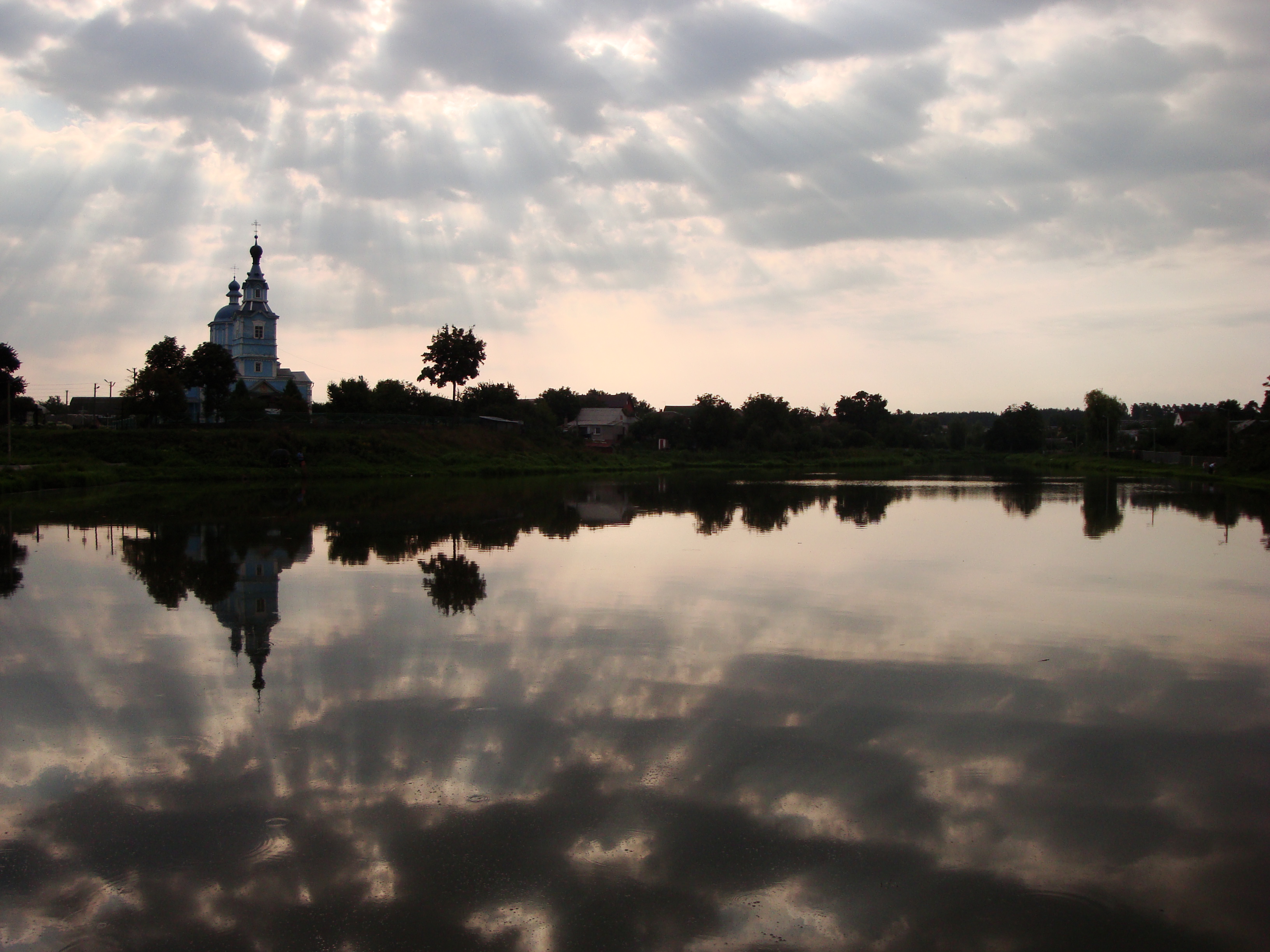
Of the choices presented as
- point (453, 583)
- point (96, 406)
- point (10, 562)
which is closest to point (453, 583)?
point (453, 583)

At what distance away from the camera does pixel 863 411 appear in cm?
13762

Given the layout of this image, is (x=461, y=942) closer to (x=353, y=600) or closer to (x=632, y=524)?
(x=353, y=600)

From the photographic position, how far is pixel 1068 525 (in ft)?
91.9

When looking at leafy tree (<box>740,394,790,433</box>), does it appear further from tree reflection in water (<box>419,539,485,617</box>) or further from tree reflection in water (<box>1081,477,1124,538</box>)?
tree reflection in water (<box>419,539,485,617</box>)

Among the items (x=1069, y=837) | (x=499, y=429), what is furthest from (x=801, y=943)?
(x=499, y=429)

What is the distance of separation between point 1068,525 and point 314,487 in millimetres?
31114

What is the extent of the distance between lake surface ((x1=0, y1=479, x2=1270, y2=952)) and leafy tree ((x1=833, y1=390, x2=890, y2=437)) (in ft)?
401

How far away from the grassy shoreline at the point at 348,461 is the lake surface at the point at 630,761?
30650mm

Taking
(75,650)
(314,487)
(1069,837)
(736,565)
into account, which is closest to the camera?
(1069,837)

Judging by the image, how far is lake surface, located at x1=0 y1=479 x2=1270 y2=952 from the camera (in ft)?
17.8

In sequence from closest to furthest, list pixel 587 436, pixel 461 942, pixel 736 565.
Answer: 1. pixel 461 942
2. pixel 736 565
3. pixel 587 436

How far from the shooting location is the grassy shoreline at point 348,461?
45625mm

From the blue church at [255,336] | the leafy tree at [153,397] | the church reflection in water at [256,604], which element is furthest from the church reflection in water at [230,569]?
the blue church at [255,336]

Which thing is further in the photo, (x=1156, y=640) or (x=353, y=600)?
(x=353, y=600)
